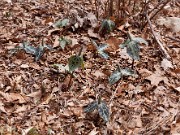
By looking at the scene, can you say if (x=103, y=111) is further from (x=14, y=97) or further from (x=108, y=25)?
(x=108, y=25)

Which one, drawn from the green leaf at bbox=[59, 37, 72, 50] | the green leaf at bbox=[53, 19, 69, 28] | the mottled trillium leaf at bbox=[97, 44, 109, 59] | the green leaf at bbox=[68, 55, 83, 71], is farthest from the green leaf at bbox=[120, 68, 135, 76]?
the green leaf at bbox=[53, 19, 69, 28]

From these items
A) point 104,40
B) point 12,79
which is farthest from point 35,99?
point 104,40

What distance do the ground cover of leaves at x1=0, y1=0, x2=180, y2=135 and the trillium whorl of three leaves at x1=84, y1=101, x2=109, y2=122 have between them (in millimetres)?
89

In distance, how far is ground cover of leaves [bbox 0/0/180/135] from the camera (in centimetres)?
239

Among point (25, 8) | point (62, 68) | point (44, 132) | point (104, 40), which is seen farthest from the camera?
point (25, 8)

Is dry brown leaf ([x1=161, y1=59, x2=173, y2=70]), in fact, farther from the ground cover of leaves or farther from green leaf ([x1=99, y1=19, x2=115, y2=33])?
green leaf ([x1=99, y1=19, x2=115, y2=33])

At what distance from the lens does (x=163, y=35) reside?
3379 mm

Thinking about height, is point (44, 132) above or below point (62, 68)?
below

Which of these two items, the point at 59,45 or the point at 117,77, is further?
the point at 59,45

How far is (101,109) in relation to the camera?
232 centimetres

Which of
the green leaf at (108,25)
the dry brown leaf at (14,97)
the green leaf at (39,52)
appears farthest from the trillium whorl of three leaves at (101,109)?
the green leaf at (108,25)

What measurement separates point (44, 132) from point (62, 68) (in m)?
0.61

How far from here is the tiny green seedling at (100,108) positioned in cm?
232

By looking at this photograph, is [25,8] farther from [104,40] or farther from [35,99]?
[35,99]
